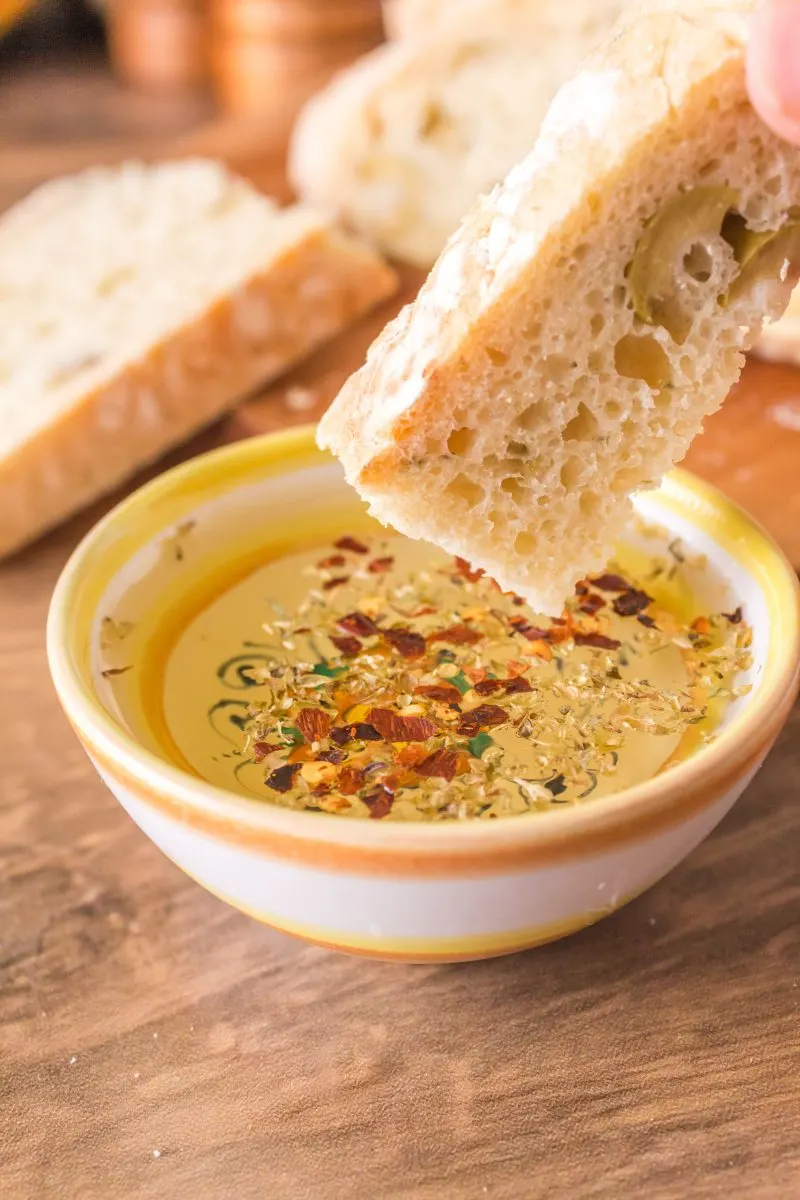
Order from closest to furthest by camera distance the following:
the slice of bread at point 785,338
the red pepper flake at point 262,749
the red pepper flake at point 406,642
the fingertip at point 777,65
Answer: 1. the fingertip at point 777,65
2. the red pepper flake at point 262,749
3. the red pepper flake at point 406,642
4. the slice of bread at point 785,338

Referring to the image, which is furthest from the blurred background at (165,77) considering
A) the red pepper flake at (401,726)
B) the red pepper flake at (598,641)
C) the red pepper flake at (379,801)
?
the red pepper flake at (379,801)

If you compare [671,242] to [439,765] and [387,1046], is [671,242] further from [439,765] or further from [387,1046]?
[387,1046]

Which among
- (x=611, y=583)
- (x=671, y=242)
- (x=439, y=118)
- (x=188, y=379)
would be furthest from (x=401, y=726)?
(x=439, y=118)

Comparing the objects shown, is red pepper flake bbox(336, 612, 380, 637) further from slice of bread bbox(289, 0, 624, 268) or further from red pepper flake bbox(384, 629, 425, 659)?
slice of bread bbox(289, 0, 624, 268)

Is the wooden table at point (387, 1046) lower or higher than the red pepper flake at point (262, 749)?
lower

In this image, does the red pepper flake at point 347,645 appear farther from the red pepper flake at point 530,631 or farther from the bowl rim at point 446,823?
the bowl rim at point 446,823

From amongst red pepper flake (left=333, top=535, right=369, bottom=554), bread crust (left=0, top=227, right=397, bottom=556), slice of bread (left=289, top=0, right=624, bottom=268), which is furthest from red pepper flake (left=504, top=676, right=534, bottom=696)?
slice of bread (left=289, top=0, right=624, bottom=268)
